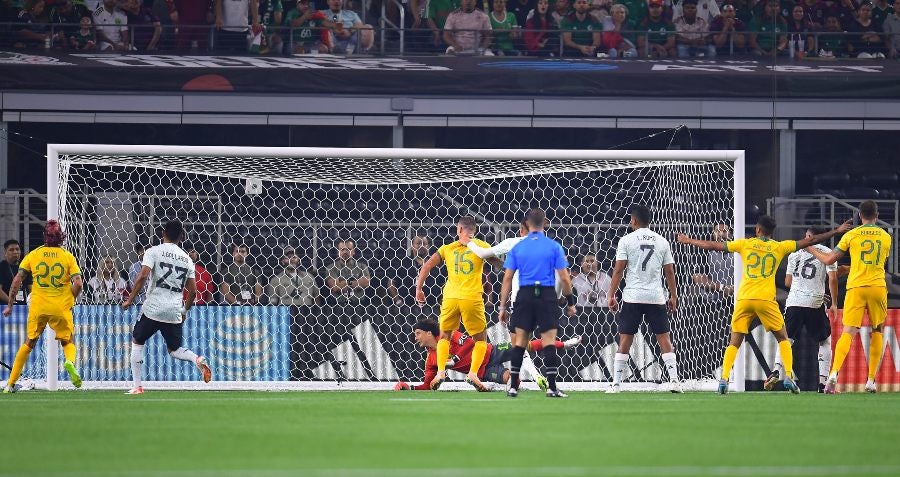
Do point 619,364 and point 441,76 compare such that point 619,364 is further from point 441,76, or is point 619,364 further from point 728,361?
point 441,76

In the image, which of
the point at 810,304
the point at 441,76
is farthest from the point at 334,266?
the point at 441,76

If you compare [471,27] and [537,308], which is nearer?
[537,308]

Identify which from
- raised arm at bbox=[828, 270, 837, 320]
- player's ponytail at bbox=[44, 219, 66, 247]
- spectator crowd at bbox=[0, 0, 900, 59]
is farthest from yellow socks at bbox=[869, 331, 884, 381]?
spectator crowd at bbox=[0, 0, 900, 59]

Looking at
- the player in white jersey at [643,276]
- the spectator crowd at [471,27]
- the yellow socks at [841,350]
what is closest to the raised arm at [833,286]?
the yellow socks at [841,350]

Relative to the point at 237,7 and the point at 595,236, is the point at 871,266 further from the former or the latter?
the point at 237,7

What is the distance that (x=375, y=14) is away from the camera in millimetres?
24797

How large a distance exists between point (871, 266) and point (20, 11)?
1560 cm

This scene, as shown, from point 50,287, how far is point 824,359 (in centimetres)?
867

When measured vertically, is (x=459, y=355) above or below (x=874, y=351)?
below

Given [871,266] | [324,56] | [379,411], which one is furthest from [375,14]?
[379,411]

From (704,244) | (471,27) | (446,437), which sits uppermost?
(471,27)

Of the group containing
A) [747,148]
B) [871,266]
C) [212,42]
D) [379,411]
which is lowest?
[379,411]

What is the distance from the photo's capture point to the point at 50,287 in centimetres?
1397

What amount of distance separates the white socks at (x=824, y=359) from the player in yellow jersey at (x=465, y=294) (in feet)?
13.3
